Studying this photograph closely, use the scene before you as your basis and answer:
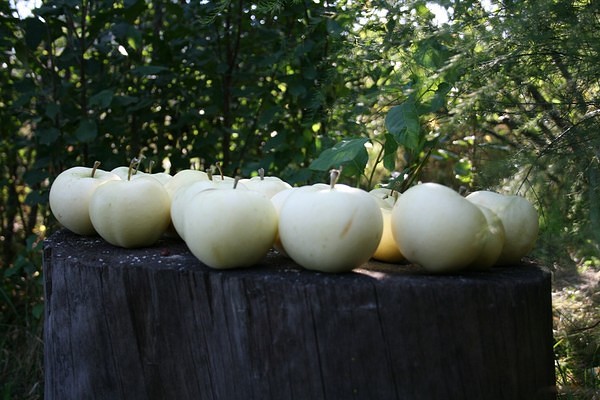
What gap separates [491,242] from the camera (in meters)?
1.38

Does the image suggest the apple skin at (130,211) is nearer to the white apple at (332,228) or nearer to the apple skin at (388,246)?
the white apple at (332,228)

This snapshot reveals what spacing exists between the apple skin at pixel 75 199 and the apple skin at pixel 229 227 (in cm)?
51

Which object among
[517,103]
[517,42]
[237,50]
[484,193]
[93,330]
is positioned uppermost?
[237,50]

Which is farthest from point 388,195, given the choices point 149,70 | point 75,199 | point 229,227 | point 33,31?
point 33,31

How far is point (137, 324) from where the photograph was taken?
59.0 inches

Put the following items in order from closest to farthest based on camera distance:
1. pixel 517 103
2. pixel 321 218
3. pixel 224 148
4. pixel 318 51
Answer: pixel 321 218, pixel 517 103, pixel 318 51, pixel 224 148

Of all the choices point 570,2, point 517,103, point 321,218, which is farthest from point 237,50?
point 321,218

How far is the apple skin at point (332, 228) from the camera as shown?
133 centimetres

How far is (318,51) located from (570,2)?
1.50 metres

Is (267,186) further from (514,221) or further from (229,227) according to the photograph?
(514,221)

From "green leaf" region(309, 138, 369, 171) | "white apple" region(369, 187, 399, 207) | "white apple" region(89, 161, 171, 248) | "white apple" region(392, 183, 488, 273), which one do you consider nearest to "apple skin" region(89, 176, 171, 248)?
"white apple" region(89, 161, 171, 248)

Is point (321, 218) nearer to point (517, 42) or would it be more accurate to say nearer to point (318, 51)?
point (517, 42)

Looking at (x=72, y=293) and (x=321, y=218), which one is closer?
(x=321, y=218)

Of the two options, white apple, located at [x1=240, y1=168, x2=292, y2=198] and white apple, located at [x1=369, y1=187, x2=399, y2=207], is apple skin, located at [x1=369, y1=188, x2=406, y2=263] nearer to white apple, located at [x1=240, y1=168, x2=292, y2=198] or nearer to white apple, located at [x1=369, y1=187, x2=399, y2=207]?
white apple, located at [x1=369, y1=187, x2=399, y2=207]
